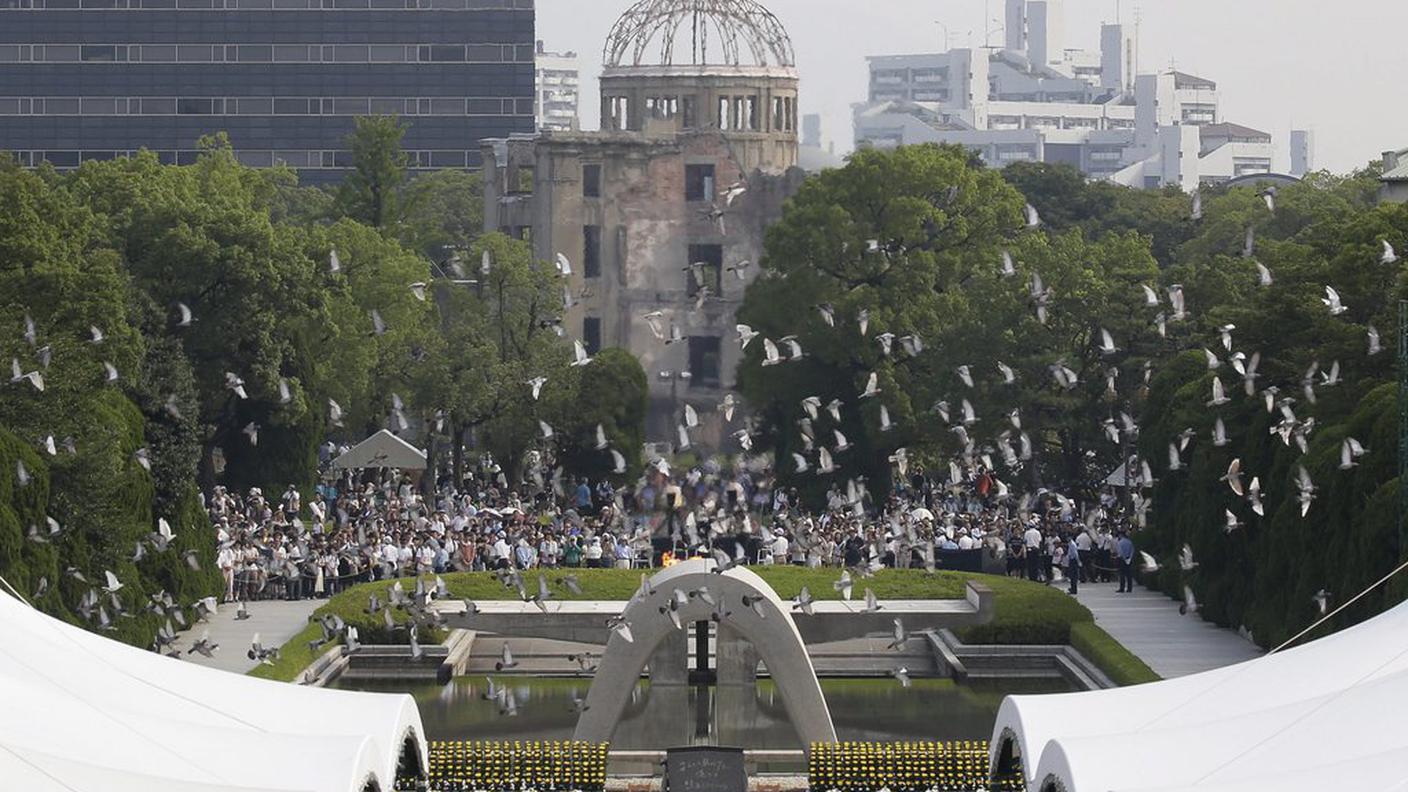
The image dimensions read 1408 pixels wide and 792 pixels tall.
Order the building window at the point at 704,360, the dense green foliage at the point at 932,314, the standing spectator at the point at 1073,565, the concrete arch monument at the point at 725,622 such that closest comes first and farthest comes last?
1. the concrete arch monument at the point at 725,622
2. the standing spectator at the point at 1073,565
3. the dense green foliage at the point at 932,314
4. the building window at the point at 704,360

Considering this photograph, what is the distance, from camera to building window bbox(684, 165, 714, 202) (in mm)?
90375

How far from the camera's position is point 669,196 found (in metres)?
90.5

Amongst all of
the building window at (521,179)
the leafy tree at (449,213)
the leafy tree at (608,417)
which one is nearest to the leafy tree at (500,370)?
the leafy tree at (608,417)

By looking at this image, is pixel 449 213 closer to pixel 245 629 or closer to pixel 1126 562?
pixel 1126 562

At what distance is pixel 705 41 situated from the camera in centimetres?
9150

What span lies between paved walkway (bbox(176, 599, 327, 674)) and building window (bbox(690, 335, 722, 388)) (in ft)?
122

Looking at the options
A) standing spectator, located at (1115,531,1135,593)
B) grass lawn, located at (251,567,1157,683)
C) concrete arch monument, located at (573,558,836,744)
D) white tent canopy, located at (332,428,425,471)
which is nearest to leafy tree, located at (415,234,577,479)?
white tent canopy, located at (332,428,425,471)

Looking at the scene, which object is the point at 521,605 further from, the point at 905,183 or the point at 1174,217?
the point at 1174,217

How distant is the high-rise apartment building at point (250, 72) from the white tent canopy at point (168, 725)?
101823 mm

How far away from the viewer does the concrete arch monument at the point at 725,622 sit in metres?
40.2

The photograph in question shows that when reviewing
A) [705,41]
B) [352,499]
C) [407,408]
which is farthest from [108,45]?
[352,499]

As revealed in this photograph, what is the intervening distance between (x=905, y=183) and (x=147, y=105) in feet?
223

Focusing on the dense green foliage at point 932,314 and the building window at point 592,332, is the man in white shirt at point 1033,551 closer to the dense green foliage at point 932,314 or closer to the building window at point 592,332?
the dense green foliage at point 932,314

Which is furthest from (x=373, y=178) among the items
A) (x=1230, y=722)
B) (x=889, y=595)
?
(x=1230, y=722)
